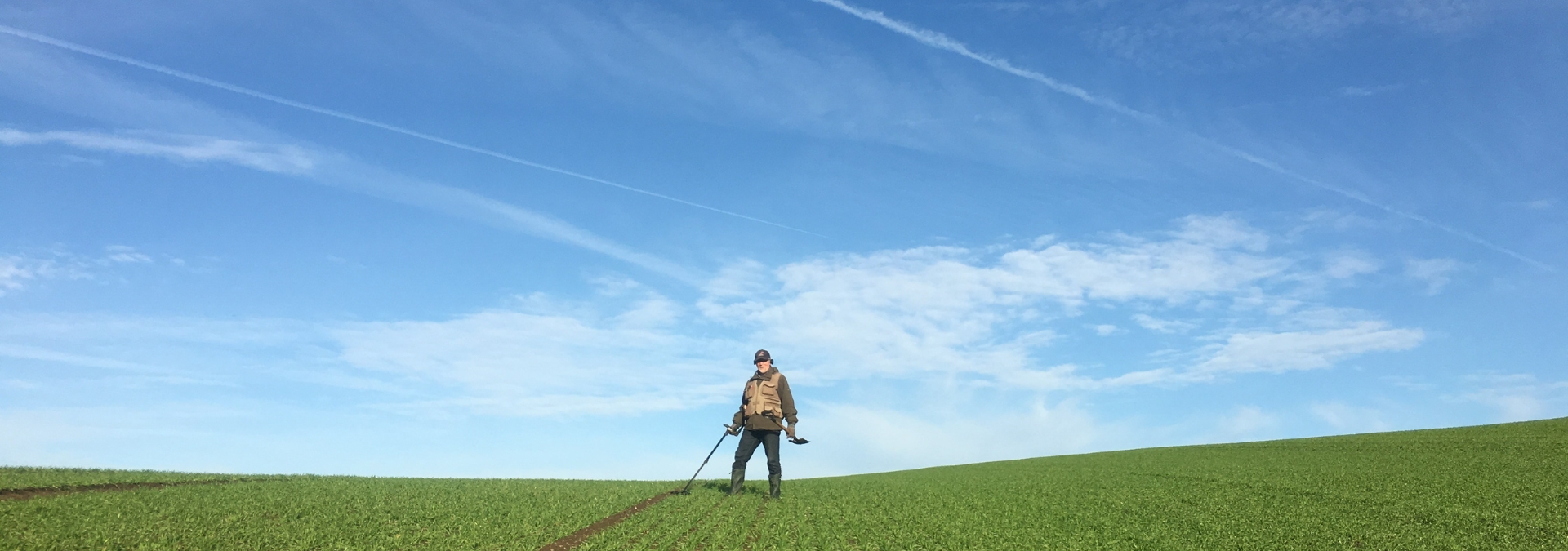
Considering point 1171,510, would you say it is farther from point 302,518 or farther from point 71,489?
point 71,489

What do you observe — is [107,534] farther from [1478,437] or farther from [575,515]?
[1478,437]

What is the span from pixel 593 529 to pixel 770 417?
642 cm

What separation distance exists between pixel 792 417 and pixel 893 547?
7.33 metres

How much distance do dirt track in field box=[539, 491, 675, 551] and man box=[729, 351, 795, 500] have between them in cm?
230

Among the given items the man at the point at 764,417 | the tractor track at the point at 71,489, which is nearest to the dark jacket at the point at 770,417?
the man at the point at 764,417

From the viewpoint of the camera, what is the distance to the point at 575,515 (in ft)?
47.5

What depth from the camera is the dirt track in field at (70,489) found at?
15.6m

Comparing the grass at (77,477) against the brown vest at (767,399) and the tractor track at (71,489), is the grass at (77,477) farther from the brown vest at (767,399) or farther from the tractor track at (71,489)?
the brown vest at (767,399)

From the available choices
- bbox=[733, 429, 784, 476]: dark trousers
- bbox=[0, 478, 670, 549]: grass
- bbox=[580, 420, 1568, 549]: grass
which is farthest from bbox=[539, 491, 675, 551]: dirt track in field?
bbox=[733, 429, 784, 476]: dark trousers

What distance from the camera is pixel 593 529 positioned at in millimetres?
13391

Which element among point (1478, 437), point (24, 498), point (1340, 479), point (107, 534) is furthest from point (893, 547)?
point (1478, 437)

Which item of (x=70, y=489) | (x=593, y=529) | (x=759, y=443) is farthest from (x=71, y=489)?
(x=759, y=443)

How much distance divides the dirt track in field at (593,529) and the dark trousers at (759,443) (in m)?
2.22

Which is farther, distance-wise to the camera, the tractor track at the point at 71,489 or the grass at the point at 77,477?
the grass at the point at 77,477
